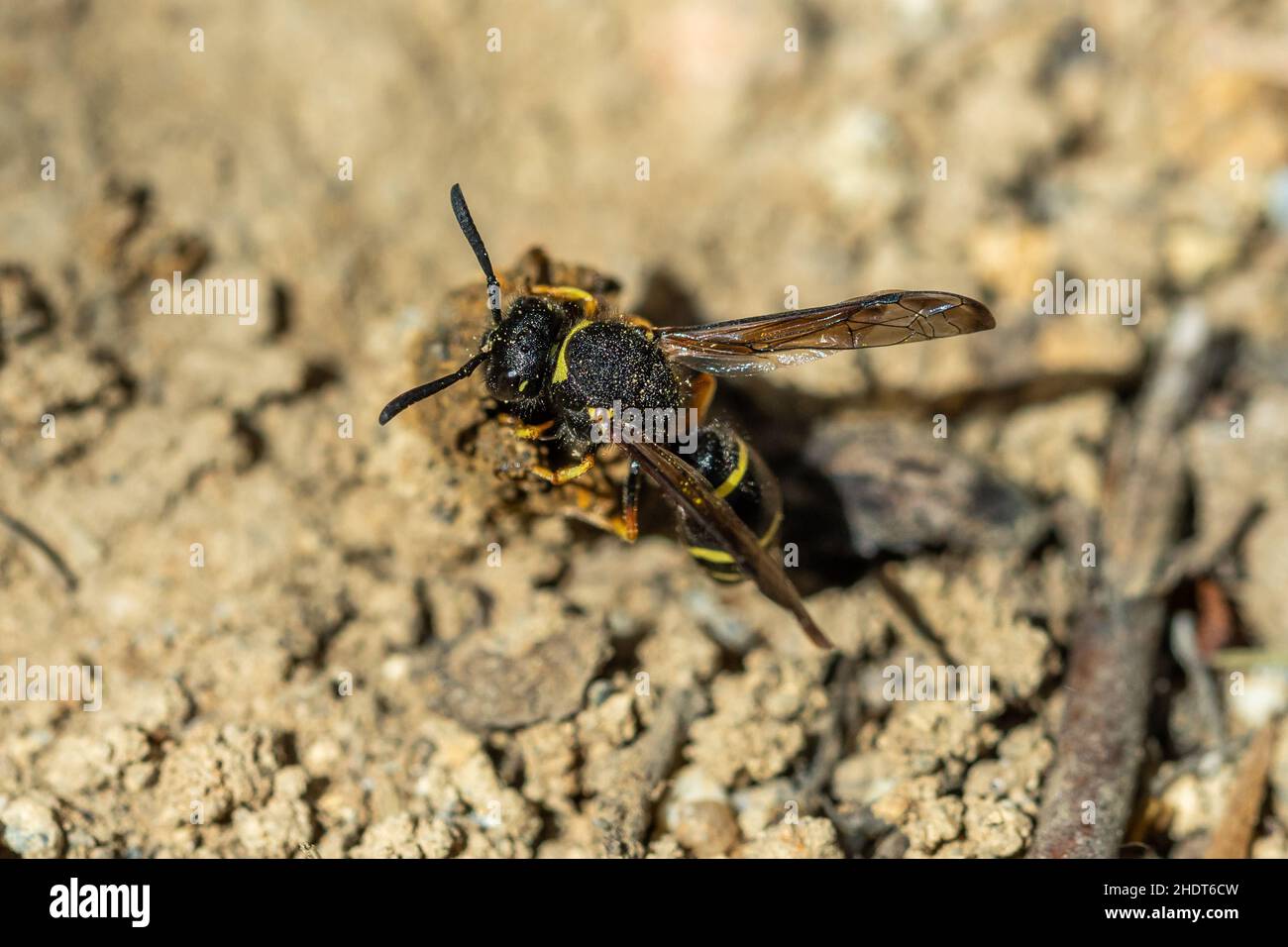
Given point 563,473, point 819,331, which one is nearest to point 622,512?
point 563,473

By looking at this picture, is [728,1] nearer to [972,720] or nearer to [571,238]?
[571,238]

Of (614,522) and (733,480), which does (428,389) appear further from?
(733,480)

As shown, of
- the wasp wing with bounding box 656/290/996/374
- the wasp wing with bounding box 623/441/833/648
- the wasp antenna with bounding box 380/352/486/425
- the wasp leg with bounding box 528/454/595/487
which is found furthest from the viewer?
the wasp wing with bounding box 656/290/996/374

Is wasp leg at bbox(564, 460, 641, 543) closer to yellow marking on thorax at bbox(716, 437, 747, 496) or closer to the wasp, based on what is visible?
the wasp

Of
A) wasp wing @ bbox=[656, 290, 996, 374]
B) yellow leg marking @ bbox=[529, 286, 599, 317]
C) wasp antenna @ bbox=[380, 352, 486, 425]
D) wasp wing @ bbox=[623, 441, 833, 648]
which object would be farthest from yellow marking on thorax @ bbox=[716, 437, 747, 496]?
wasp antenna @ bbox=[380, 352, 486, 425]

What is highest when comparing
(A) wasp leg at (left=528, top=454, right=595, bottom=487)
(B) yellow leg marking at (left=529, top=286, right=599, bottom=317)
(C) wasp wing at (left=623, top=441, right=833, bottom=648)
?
(B) yellow leg marking at (left=529, top=286, right=599, bottom=317)

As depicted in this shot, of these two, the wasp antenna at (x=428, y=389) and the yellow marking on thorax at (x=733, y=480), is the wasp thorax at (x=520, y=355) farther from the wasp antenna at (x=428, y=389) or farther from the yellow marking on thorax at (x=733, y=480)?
the yellow marking on thorax at (x=733, y=480)

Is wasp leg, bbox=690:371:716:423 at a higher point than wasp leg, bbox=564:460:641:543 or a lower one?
higher
